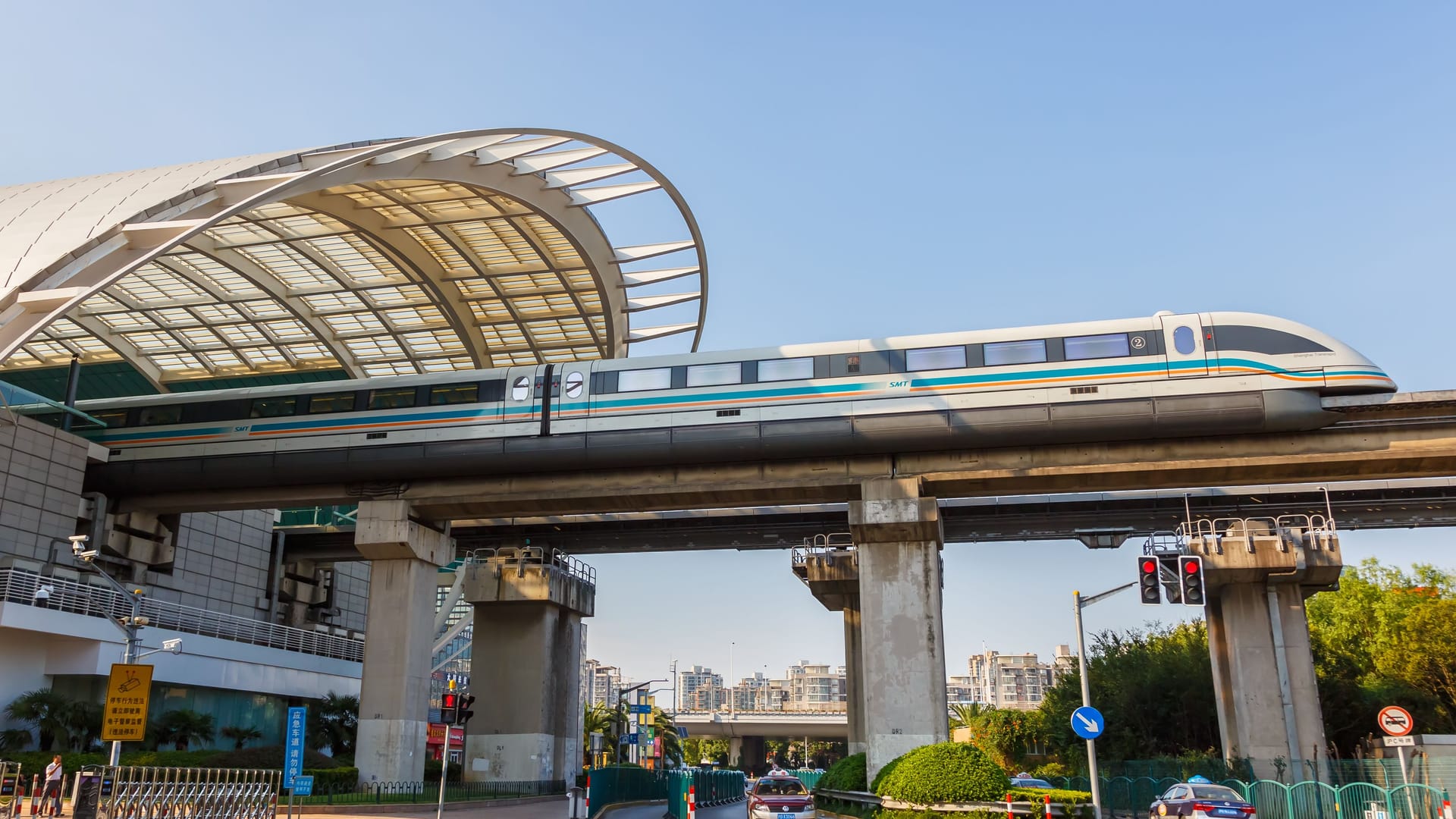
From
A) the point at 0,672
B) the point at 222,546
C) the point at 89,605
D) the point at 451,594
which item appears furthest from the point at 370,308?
the point at 0,672

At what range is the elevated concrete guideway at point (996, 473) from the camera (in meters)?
28.5

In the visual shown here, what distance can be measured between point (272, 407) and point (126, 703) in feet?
49.2

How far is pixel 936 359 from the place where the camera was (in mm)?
29891

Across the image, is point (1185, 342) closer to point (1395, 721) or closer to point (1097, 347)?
point (1097, 347)

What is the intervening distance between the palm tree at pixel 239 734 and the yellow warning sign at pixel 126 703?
22.1 metres

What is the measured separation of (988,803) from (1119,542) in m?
20.6

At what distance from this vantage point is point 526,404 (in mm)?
32781

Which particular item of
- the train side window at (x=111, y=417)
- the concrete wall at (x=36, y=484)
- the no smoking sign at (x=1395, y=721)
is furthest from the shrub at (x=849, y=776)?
the concrete wall at (x=36, y=484)

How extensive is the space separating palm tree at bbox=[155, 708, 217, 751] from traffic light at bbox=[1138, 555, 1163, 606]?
32881 millimetres

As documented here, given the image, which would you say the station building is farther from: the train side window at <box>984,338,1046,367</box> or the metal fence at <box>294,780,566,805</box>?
the train side window at <box>984,338,1046,367</box>

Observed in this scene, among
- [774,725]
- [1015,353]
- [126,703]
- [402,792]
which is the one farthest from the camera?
[774,725]

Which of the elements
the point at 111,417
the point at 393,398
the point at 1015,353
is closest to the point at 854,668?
the point at 1015,353

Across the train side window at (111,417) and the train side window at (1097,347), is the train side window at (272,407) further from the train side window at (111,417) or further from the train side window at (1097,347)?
the train side window at (1097,347)

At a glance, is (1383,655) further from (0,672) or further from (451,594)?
(0,672)
